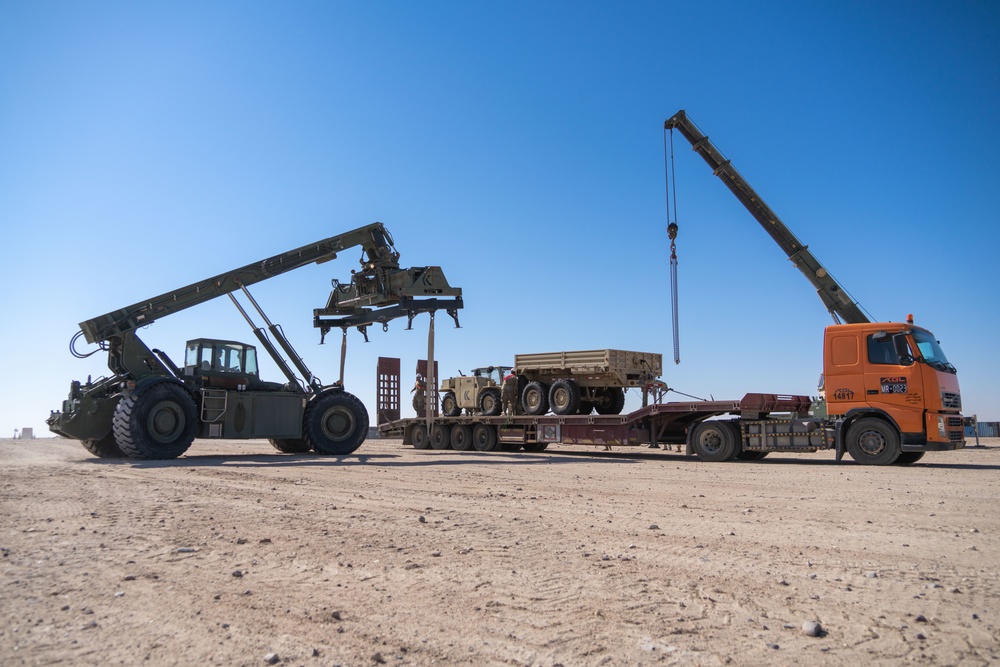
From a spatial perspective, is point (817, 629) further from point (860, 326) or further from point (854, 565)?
point (860, 326)

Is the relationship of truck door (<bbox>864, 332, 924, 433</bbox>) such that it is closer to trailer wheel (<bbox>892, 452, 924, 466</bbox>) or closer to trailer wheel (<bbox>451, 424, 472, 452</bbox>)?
trailer wheel (<bbox>892, 452, 924, 466</bbox>)

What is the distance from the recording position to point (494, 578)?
493cm

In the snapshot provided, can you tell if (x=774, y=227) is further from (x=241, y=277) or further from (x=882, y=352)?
(x=241, y=277)

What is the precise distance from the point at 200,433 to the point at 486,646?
50.1ft

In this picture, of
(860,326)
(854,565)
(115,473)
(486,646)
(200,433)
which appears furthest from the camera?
(200,433)

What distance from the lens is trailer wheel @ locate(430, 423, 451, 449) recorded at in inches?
961

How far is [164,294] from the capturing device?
58.4 ft

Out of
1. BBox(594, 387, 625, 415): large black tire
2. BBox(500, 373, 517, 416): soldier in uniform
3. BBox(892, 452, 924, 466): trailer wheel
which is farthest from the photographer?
BBox(500, 373, 517, 416): soldier in uniform

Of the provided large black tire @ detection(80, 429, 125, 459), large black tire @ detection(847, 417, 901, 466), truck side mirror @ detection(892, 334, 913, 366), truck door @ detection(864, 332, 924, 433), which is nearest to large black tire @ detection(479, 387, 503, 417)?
large black tire @ detection(80, 429, 125, 459)

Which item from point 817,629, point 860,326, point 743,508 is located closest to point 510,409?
point 860,326

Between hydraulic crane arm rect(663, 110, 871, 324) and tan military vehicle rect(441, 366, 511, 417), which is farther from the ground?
hydraulic crane arm rect(663, 110, 871, 324)

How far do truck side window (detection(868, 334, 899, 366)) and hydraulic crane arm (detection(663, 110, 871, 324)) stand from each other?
5.34m

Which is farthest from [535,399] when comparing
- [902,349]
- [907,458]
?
[902,349]

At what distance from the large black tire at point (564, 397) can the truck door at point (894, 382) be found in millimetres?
8423
